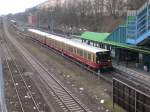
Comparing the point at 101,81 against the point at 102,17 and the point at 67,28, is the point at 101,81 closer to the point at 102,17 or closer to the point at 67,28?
the point at 102,17

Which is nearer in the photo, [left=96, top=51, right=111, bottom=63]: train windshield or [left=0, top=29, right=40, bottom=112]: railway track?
[left=0, top=29, right=40, bottom=112]: railway track

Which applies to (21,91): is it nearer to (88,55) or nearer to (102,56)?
(102,56)

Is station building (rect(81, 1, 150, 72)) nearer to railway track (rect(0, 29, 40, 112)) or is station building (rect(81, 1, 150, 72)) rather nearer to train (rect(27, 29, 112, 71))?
train (rect(27, 29, 112, 71))

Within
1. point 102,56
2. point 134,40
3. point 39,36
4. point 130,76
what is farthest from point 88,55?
point 39,36

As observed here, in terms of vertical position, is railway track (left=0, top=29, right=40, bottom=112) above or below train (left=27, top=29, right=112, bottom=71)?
below

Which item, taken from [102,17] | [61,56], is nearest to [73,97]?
[61,56]

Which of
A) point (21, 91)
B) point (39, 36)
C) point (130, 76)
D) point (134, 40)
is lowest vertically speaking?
point (21, 91)

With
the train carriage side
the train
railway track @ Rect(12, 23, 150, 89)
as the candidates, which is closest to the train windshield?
the train

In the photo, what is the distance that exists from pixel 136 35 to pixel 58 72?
9.07m

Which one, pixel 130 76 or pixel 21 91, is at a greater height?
pixel 130 76

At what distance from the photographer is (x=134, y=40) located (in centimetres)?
3322

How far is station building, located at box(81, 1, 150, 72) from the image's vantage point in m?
30.9

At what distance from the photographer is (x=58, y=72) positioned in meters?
34.7

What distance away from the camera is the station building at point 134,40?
101ft
